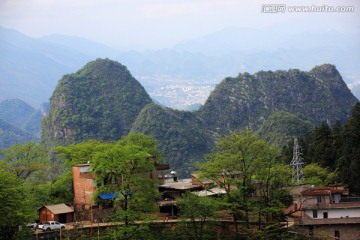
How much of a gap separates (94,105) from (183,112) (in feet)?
64.1

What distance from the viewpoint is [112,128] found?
398 ft

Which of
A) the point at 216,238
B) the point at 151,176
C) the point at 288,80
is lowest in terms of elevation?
the point at 216,238

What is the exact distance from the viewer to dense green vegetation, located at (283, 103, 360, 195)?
4728 cm

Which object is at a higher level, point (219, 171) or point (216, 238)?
point (219, 171)

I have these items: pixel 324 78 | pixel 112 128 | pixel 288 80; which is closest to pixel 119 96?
pixel 112 128

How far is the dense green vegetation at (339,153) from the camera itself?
155ft

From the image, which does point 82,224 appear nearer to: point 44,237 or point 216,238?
point 44,237

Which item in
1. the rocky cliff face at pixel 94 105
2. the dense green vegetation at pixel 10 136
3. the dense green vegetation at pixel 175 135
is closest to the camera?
the dense green vegetation at pixel 175 135

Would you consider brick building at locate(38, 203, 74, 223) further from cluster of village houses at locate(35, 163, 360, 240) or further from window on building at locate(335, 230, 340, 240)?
window on building at locate(335, 230, 340, 240)

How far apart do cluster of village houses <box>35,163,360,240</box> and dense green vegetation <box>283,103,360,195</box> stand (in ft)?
25.5

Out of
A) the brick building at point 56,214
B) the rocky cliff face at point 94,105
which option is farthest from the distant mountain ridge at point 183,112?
the brick building at point 56,214

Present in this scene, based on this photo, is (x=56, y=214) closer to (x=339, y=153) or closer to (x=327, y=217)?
(x=327, y=217)

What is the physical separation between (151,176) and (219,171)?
5985 millimetres

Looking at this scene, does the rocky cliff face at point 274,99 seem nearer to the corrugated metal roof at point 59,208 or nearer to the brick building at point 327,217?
the corrugated metal roof at point 59,208
